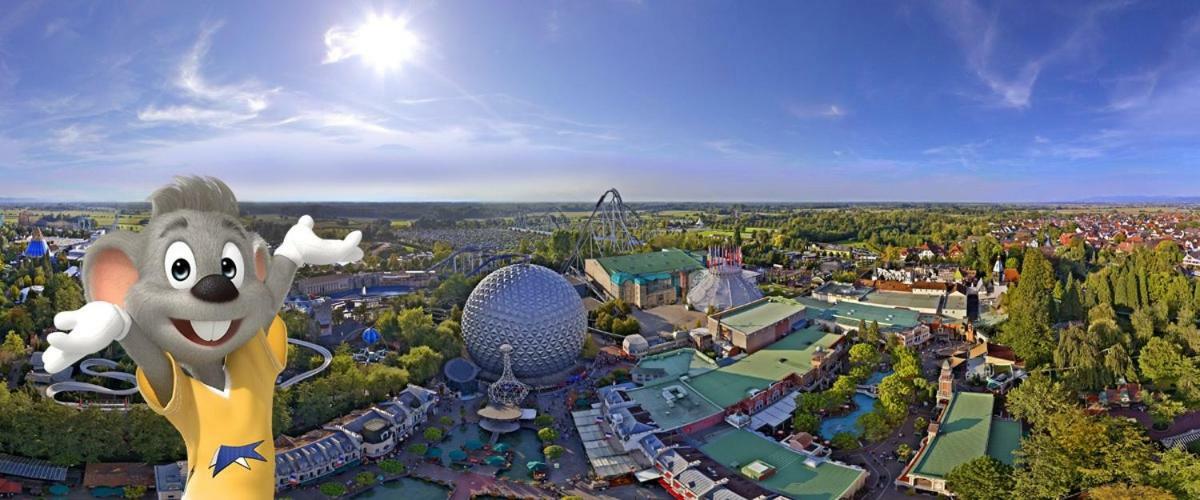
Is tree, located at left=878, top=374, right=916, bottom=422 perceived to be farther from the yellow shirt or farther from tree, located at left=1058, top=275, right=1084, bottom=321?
the yellow shirt

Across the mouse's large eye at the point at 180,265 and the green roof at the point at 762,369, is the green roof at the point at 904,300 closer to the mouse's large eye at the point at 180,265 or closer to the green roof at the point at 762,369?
the green roof at the point at 762,369

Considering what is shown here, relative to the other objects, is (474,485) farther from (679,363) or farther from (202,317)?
(202,317)

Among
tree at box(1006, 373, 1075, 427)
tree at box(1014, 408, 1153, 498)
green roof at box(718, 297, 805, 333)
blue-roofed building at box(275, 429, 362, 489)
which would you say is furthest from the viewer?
green roof at box(718, 297, 805, 333)

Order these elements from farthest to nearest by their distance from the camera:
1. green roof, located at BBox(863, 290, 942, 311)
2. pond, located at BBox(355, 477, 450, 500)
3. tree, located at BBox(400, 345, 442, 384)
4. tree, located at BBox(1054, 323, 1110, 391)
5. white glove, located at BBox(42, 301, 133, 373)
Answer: green roof, located at BBox(863, 290, 942, 311)
tree, located at BBox(400, 345, 442, 384)
tree, located at BBox(1054, 323, 1110, 391)
pond, located at BBox(355, 477, 450, 500)
white glove, located at BBox(42, 301, 133, 373)

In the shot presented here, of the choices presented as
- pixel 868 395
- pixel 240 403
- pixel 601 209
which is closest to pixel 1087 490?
pixel 868 395

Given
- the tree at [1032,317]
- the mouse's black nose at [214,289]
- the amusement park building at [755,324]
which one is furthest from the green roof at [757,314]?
the mouse's black nose at [214,289]

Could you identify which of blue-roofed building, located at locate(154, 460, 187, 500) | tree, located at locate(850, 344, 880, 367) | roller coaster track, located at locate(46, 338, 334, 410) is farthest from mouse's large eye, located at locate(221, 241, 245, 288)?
tree, located at locate(850, 344, 880, 367)

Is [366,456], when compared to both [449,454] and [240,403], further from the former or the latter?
[240,403]
